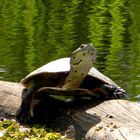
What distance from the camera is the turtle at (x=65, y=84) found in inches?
221

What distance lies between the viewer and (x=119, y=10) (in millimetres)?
21438

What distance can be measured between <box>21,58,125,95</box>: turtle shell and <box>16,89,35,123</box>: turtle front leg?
0.12 m

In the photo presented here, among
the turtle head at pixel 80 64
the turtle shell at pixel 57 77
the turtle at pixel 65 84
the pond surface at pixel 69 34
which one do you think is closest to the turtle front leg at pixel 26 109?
the turtle at pixel 65 84

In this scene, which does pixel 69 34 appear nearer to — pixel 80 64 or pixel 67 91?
pixel 67 91

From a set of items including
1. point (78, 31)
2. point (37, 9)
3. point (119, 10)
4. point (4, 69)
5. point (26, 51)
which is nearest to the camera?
point (4, 69)

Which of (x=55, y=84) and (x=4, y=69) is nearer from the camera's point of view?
(x=55, y=84)

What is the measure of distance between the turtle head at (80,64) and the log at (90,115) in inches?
8.5

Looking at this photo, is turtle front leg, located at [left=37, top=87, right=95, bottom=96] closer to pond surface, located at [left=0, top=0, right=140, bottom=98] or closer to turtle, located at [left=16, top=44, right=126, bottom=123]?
turtle, located at [left=16, top=44, right=126, bottom=123]

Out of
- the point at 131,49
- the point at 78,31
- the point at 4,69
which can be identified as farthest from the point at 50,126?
the point at 78,31

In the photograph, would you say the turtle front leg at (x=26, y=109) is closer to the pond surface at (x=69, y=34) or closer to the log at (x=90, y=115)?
the log at (x=90, y=115)

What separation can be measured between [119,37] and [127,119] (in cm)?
1054

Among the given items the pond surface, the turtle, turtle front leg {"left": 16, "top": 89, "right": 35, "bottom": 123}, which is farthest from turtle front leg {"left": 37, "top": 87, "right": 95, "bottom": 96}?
the pond surface

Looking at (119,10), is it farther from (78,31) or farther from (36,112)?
(36,112)

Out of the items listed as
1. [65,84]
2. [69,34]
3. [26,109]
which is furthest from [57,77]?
[69,34]
